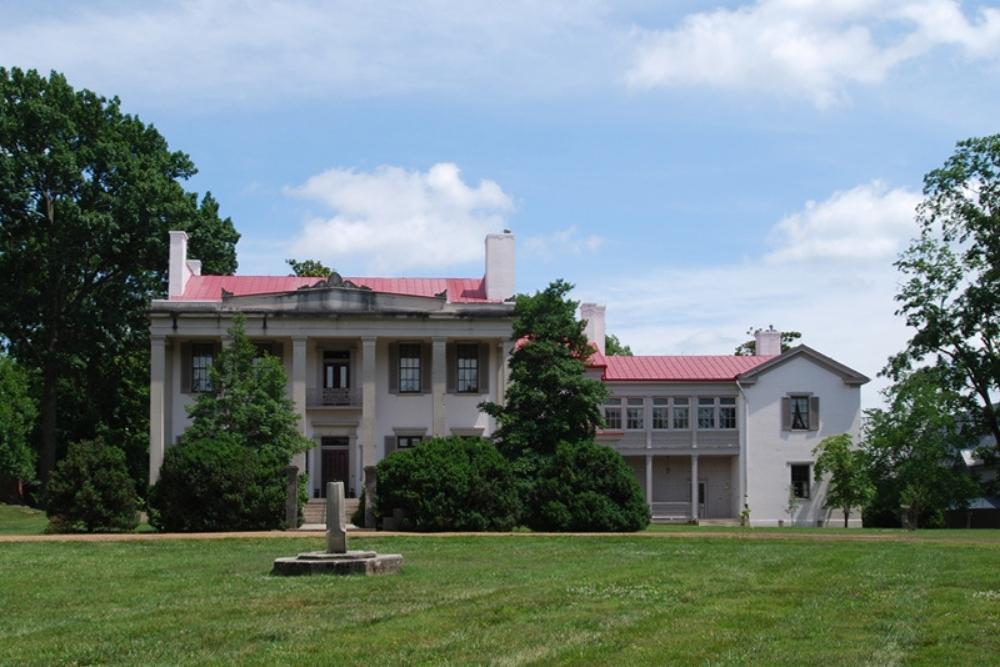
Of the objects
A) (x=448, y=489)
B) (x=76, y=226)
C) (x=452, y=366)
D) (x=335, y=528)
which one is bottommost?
(x=335, y=528)

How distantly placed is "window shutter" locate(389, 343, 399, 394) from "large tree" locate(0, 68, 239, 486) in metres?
9.95

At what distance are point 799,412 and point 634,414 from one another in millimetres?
6682

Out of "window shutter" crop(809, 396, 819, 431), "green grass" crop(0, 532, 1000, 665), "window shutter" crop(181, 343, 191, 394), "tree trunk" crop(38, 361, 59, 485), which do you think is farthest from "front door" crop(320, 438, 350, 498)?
"green grass" crop(0, 532, 1000, 665)

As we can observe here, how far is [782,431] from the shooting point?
54281 mm

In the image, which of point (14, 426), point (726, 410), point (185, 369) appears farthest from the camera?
point (14, 426)

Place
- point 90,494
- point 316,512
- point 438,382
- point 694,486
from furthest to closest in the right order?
point 694,486 → point 438,382 → point 316,512 → point 90,494

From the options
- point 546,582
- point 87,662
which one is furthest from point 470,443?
point 87,662

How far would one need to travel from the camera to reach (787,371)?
54562mm

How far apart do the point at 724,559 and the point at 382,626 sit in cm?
1086

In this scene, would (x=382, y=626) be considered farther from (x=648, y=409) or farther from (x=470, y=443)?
(x=648, y=409)

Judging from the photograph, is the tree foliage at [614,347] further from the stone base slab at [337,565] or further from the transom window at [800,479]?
the stone base slab at [337,565]

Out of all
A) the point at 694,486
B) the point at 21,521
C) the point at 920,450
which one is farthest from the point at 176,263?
the point at 920,450

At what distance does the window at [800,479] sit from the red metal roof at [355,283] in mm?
14593

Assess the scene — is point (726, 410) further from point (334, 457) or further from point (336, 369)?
point (334, 457)
